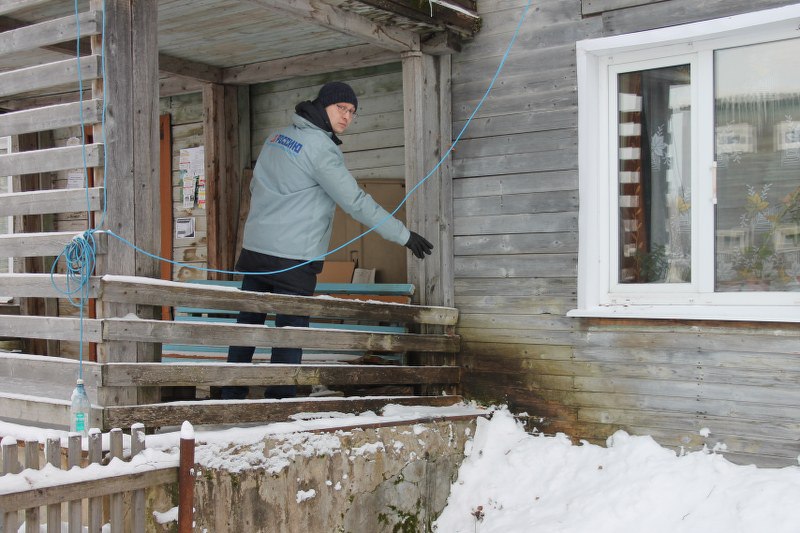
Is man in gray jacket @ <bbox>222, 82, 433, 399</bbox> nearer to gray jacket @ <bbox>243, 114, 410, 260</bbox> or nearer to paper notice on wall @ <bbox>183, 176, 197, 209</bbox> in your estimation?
gray jacket @ <bbox>243, 114, 410, 260</bbox>

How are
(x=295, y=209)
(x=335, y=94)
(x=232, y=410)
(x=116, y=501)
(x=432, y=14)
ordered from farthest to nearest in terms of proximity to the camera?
1. (x=432, y=14)
2. (x=335, y=94)
3. (x=295, y=209)
4. (x=232, y=410)
5. (x=116, y=501)

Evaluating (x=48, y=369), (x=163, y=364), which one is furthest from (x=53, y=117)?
(x=163, y=364)

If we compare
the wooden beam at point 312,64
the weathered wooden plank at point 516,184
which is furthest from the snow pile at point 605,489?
the wooden beam at point 312,64

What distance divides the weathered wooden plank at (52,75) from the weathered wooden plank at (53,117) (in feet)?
0.39

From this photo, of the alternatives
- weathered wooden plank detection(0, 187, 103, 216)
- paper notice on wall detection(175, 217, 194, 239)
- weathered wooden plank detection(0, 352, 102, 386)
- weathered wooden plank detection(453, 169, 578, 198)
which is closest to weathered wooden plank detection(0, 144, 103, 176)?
weathered wooden plank detection(0, 187, 103, 216)

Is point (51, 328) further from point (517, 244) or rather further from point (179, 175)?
point (179, 175)

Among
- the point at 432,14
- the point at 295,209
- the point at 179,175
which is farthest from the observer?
the point at 179,175

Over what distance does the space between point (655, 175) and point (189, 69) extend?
3.98 meters

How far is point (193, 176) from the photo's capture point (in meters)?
8.24

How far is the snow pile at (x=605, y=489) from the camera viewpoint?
15.8ft

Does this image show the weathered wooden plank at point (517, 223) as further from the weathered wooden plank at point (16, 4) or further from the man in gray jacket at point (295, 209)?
the weathered wooden plank at point (16, 4)

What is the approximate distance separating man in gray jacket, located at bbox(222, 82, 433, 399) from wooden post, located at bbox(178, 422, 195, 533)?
4.03ft

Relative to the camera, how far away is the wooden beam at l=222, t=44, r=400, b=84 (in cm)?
696

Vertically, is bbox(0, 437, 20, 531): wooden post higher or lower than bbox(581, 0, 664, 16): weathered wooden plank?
lower
